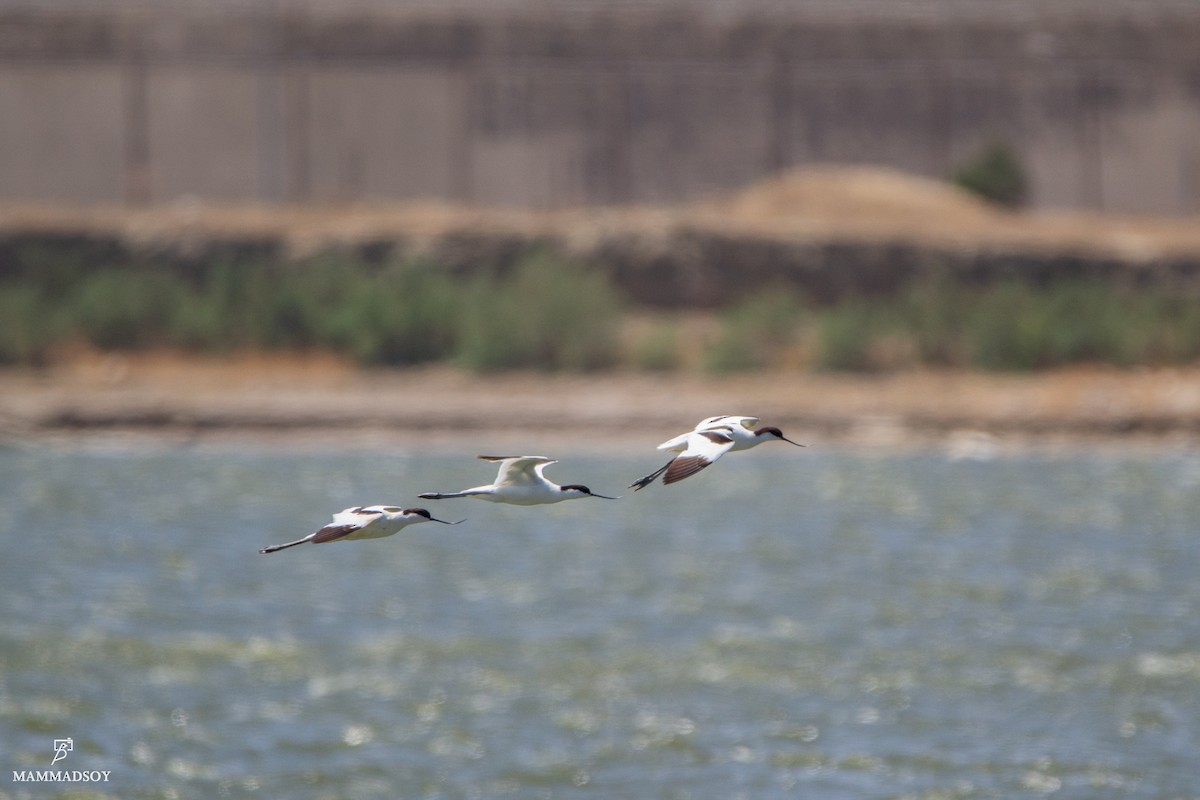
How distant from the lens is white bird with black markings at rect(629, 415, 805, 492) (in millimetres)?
7980

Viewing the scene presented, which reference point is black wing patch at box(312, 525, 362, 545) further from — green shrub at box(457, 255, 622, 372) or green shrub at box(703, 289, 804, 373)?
green shrub at box(457, 255, 622, 372)

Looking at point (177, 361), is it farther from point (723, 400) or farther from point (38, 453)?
point (723, 400)

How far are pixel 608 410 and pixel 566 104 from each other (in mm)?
10698

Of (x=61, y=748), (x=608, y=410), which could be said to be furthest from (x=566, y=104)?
(x=61, y=748)

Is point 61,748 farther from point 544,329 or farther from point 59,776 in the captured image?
point 544,329

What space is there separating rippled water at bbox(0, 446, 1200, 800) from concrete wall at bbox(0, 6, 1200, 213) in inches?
469

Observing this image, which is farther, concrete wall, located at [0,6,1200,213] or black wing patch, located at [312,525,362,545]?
concrete wall, located at [0,6,1200,213]

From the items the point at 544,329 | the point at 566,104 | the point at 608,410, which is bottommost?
the point at 608,410

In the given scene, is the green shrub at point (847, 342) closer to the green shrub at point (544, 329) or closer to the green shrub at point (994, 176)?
the green shrub at point (544, 329)

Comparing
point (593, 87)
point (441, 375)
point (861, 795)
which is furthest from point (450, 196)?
point (861, 795)

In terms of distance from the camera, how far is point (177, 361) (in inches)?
1462

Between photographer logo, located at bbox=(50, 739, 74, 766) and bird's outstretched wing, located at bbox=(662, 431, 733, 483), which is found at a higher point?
bird's outstretched wing, located at bbox=(662, 431, 733, 483)

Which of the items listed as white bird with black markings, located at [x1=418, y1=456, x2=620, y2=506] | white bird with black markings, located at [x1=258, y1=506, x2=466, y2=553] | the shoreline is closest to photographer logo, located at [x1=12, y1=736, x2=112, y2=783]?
white bird with black markings, located at [x1=418, y1=456, x2=620, y2=506]

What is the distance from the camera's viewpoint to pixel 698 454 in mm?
8297
